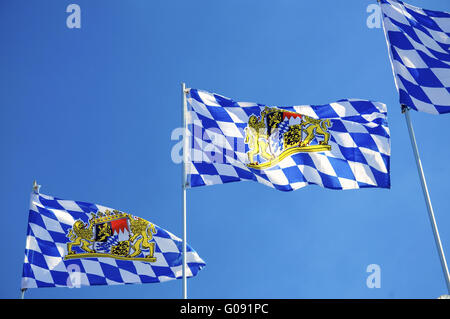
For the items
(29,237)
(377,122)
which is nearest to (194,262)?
(29,237)

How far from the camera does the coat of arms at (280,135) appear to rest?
1639 cm

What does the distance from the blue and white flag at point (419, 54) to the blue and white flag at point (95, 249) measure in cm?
898

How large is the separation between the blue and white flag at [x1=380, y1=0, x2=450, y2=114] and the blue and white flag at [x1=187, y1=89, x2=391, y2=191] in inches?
72.9

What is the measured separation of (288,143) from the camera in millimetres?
16688

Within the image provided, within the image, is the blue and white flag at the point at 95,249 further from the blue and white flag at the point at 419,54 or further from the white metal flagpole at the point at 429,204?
the blue and white flag at the point at 419,54

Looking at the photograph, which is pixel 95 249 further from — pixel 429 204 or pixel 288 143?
pixel 429 204

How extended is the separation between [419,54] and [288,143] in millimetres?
4643

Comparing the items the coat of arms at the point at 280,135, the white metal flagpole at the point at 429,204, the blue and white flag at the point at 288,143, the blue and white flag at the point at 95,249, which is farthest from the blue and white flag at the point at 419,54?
the blue and white flag at the point at 95,249

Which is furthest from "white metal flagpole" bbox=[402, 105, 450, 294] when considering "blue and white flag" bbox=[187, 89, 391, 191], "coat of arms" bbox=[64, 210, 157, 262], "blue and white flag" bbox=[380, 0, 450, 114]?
"coat of arms" bbox=[64, 210, 157, 262]

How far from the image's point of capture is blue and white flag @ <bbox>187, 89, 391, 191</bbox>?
52.2ft

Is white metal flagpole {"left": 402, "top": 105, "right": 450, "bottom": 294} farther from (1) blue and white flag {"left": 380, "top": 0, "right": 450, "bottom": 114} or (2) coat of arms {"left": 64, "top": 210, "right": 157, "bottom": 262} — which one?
(2) coat of arms {"left": 64, "top": 210, "right": 157, "bottom": 262}

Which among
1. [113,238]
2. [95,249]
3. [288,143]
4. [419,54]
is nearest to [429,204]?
[419,54]
